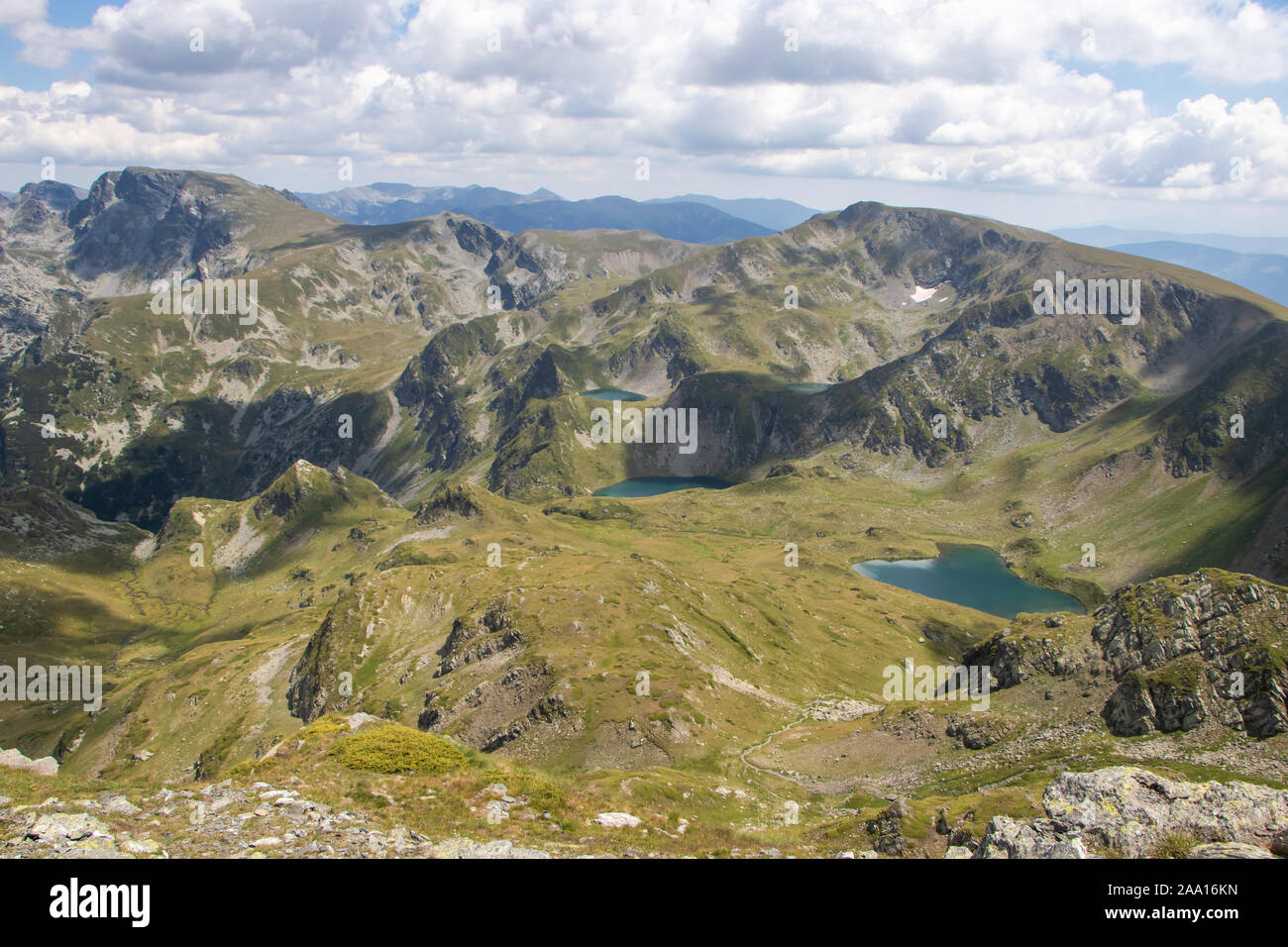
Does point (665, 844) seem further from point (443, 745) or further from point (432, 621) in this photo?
point (432, 621)

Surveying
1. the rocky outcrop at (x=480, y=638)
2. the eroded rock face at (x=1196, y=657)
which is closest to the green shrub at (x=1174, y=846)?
the eroded rock face at (x=1196, y=657)

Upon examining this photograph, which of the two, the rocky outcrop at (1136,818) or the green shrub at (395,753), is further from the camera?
the green shrub at (395,753)

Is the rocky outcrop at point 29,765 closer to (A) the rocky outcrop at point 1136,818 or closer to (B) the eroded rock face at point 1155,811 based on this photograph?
(A) the rocky outcrop at point 1136,818

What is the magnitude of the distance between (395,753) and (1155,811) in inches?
1646

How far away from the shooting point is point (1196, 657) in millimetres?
71562

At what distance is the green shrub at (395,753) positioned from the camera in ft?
134

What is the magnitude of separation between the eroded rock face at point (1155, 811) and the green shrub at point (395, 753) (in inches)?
1341

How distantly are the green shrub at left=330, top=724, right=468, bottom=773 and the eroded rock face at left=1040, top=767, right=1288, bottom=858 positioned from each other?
3407cm

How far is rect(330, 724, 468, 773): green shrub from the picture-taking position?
40.9 meters

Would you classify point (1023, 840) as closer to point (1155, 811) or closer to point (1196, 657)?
point (1155, 811)

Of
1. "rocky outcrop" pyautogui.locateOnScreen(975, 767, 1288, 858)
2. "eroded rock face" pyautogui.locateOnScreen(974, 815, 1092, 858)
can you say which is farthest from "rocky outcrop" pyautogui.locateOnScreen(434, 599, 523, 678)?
"eroded rock face" pyautogui.locateOnScreen(974, 815, 1092, 858)
